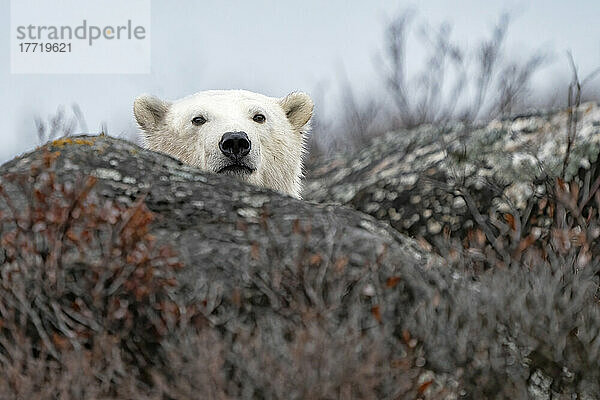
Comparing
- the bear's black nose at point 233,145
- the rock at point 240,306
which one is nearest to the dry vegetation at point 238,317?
the rock at point 240,306

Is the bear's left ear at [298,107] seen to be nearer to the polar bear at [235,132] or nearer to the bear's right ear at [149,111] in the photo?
the polar bear at [235,132]

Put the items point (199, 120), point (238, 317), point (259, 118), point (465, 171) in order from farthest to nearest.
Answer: point (465, 171), point (259, 118), point (199, 120), point (238, 317)

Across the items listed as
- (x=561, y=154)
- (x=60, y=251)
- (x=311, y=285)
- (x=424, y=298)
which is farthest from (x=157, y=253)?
(x=561, y=154)

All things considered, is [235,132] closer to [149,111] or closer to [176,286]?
[149,111]

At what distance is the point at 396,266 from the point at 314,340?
1.06 meters

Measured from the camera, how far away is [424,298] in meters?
3.95

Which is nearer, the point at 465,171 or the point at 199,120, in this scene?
the point at 199,120

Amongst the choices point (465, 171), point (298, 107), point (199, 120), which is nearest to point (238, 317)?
point (199, 120)

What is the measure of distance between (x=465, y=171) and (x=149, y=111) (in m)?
2.71

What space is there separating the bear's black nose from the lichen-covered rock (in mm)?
1645

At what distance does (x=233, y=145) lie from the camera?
17.5 feet

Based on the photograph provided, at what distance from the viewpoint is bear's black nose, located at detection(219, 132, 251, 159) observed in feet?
17.4

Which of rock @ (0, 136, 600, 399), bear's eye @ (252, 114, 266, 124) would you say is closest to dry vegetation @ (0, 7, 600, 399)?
rock @ (0, 136, 600, 399)

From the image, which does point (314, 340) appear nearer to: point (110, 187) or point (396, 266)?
point (396, 266)
